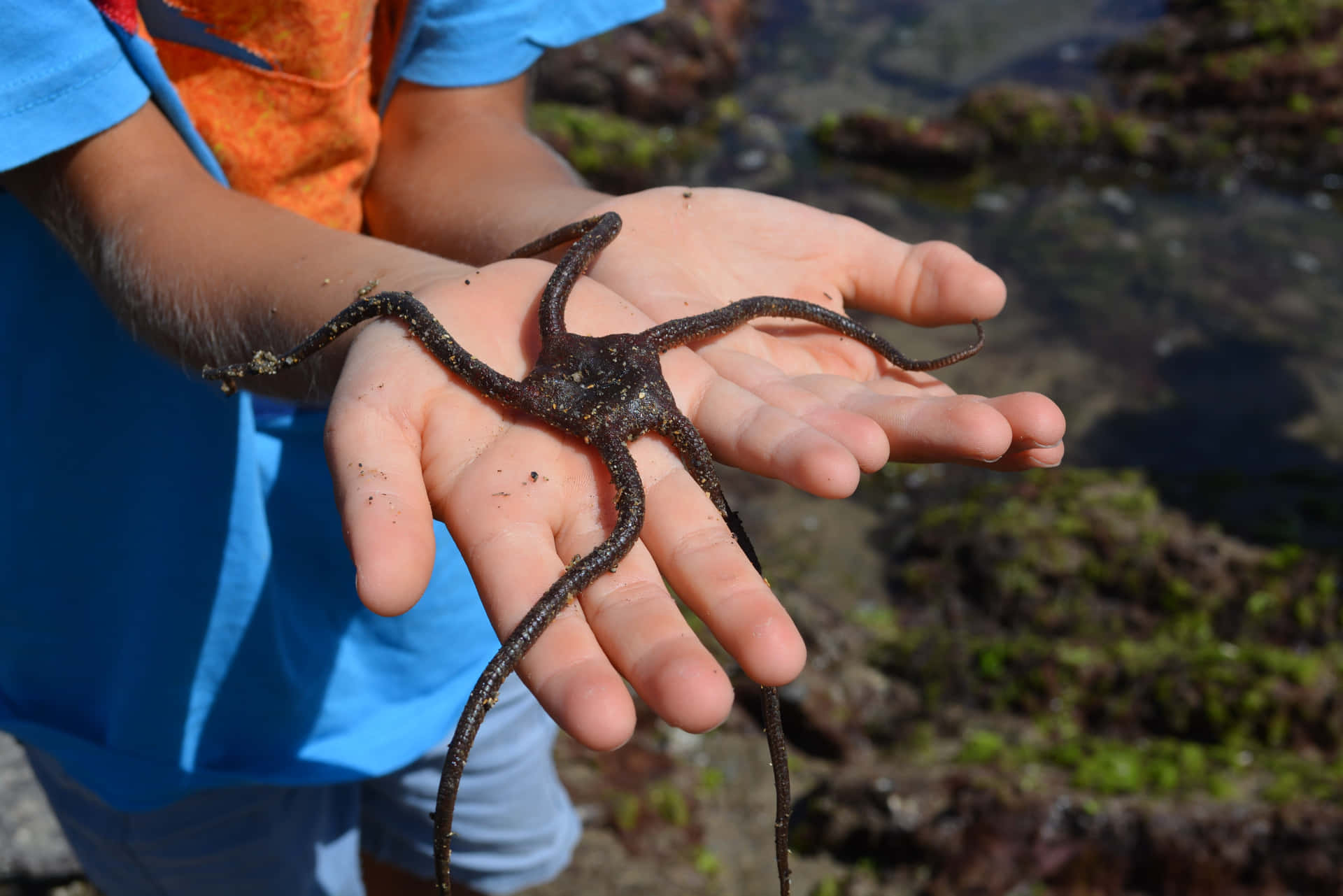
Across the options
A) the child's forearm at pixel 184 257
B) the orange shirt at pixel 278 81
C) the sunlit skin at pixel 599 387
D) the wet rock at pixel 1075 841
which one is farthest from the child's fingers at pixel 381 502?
the wet rock at pixel 1075 841

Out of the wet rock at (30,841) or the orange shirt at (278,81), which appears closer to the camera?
the orange shirt at (278,81)

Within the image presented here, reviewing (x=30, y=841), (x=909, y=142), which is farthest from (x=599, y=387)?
(x=909, y=142)

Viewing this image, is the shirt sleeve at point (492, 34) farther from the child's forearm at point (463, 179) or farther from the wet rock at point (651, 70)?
the wet rock at point (651, 70)

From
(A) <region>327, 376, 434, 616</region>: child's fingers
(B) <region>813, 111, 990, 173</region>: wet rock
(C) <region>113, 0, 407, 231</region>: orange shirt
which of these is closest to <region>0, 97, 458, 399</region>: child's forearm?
(C) <region>113, 0, 407, 231</region>: orange shirt

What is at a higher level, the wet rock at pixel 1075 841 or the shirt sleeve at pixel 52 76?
the shirt sleeve at pixel 52 76

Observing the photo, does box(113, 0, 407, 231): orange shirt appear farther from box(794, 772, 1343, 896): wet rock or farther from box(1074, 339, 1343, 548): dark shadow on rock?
box(1074, 339, 1343, 548): dark shadow on rock

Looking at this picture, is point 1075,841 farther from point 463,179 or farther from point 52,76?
point 52,76
